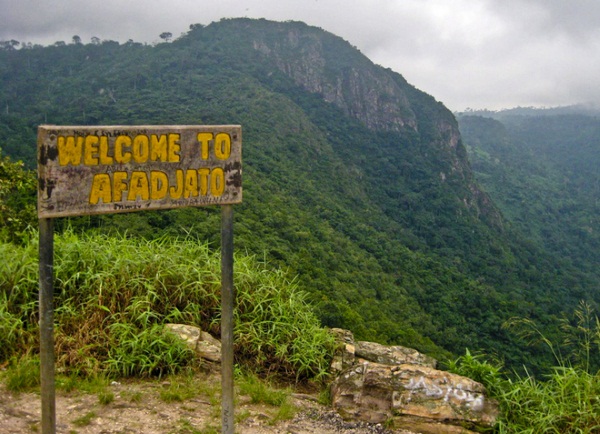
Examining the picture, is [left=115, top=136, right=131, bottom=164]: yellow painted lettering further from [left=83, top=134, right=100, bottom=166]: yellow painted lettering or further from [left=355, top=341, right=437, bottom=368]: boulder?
[left=355, top=341, right=437, bottom=368]: boulder

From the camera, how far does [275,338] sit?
3.64m

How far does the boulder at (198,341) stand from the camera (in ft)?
11.2

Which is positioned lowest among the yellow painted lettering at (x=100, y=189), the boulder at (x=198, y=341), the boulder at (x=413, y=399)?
the boulder at (x=413, y=399)

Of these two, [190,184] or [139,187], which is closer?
[139,187]

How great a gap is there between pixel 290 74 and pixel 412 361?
7626 centimetres

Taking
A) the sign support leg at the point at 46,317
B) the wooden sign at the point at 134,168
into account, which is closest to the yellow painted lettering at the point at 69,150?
the wooden sign at the point at 134,168

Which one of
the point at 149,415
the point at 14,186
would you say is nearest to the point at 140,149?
the point at 149,415

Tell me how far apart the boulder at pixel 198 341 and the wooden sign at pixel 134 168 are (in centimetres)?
137

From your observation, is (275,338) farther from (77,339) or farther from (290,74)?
(290,74)

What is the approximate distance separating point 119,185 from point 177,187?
258mm

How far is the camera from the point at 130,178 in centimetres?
220

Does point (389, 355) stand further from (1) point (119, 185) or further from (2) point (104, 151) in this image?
(2) point (104, 151)

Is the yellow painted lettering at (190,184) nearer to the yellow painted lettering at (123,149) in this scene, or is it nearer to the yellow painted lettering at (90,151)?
the yellow painted lettering at (123,149)

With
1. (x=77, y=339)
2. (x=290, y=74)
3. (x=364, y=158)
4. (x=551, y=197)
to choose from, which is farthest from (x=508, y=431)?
(x=551, y=197)
